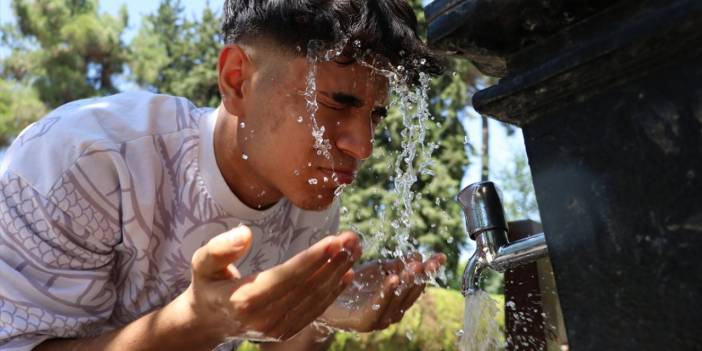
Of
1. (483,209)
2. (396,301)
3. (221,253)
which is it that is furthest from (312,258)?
(396,301)

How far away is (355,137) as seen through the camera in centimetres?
207

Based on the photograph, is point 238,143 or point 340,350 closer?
point 238,143

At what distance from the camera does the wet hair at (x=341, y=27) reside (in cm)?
221

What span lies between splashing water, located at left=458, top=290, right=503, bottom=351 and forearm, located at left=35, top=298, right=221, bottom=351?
2.07 ft

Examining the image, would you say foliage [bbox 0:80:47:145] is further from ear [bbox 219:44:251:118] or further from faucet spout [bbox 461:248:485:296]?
faucet spout [bbox 461:248:485:296]

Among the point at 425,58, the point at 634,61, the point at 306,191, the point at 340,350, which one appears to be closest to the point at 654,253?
the point at 634,61

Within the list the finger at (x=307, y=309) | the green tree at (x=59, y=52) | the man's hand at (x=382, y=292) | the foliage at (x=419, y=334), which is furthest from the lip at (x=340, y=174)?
the green tree at (x=59, y=52)

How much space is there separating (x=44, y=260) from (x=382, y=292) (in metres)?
1.06

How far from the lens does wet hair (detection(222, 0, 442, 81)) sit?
7.24 ft

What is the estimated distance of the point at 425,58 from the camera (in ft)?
8.07

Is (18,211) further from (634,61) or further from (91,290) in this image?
(634,61)

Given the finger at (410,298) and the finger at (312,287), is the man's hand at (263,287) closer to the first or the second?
the finger at (312,287)

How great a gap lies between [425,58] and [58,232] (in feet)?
4.54

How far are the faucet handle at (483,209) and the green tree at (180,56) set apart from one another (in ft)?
51.9
